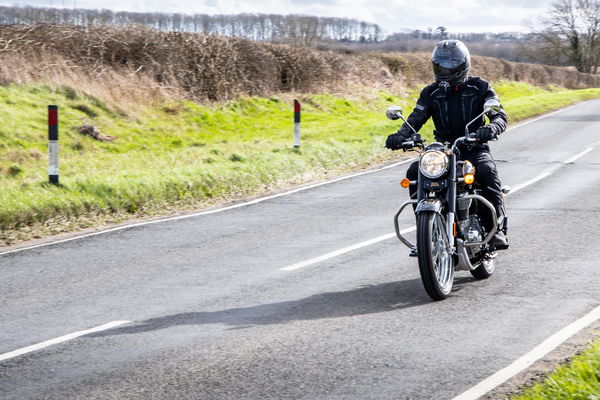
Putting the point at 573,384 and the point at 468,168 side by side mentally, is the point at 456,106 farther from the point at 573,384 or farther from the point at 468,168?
the point at 573,384

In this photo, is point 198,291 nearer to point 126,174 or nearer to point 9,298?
point 9,298

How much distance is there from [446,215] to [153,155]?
10359 mm

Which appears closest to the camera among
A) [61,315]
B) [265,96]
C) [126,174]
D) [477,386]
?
[477,386]

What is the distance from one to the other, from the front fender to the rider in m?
0.52

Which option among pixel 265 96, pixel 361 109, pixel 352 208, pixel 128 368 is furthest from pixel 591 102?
pixel 128 368

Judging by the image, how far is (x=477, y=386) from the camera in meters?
4.67

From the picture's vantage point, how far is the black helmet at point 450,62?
23.5 feet

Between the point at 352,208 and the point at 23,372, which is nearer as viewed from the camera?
the point at 23,372

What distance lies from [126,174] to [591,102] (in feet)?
97.2

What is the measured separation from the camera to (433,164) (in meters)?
6.61

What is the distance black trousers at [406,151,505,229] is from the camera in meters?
7.24

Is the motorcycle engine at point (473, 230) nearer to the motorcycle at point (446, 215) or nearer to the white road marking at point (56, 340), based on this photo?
the motorcycle at point (446, 215)

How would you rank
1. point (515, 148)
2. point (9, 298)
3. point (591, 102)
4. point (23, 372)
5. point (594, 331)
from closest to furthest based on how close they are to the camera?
point (23, 372)
point (594, 331)
point (9, 298)
point (515, 148)
point (591, 102)

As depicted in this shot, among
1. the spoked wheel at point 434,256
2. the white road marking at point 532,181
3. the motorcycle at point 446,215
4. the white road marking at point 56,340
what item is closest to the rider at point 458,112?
the motorcycle at point 446,215
